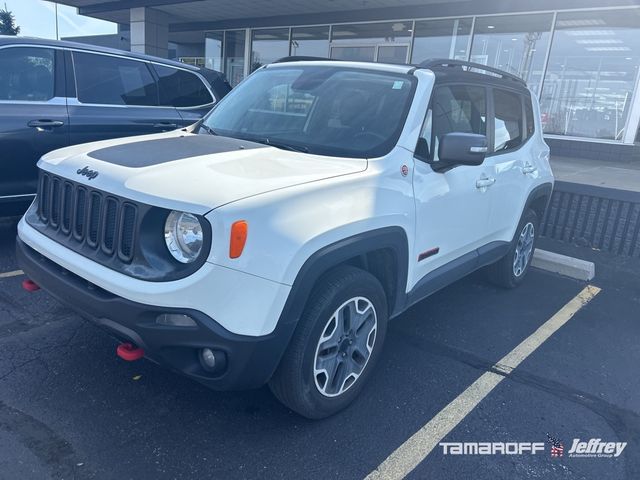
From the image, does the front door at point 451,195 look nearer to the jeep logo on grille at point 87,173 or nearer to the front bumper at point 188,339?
the front bumper at point 188,339

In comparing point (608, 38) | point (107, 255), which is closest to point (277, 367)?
point (107, 255)

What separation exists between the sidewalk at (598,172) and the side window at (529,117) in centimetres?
245

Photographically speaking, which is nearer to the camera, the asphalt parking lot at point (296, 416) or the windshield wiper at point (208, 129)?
the asphalt parking lot at point (296, 416)

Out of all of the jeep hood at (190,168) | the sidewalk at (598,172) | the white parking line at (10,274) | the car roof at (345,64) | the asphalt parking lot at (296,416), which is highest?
the car roof at (345,64)

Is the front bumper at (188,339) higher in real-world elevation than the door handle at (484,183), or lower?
lower

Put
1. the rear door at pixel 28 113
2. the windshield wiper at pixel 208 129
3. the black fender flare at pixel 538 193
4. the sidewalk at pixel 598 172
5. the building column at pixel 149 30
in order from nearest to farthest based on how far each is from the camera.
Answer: the windshield wiper at pixel 208 129, the rear door at pixel 28 113, the black fender flare at pixel 538 193, the sidewalk at pixel 598 172, the building column at pixel 149 30

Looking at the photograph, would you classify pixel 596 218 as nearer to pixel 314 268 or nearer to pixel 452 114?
Answer: pixel 452 114

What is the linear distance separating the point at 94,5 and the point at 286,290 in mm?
19113

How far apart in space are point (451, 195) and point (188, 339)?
6.61 feet

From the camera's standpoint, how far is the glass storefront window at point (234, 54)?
17516mm

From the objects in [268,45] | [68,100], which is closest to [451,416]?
[68,100]

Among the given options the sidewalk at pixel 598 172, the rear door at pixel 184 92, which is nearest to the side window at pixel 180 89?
the rear door at pixel 184 92

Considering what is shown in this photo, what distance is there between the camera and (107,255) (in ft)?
8.15

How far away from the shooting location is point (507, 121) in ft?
14.7
